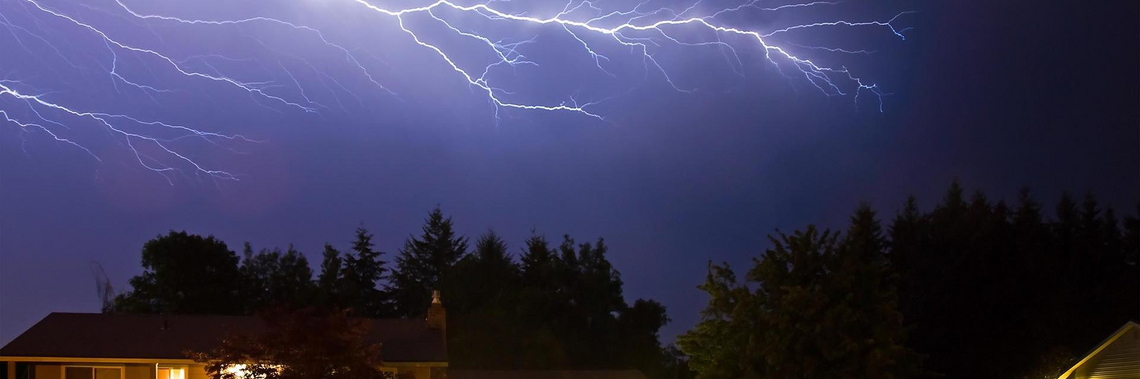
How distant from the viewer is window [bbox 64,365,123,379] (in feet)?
79.0

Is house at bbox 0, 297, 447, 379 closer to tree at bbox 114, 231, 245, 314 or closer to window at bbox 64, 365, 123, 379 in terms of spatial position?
window at bbox 64, 365, 123, 379

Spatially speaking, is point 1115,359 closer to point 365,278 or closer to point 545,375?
point 545,375

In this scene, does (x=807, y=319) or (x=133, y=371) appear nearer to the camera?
(x=807, y=319)

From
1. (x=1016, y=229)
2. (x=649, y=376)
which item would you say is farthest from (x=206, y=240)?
(x=1016, y=229)

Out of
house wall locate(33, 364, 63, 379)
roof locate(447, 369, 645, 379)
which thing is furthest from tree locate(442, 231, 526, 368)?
house wall locate(33, 364, 63, 379)

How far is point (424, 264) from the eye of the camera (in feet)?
185

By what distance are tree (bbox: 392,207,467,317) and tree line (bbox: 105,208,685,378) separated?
2.81ft

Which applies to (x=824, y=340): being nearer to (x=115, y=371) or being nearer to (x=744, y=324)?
(x=744, y=324)

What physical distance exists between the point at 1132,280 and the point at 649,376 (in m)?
19.1

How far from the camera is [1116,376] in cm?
2255

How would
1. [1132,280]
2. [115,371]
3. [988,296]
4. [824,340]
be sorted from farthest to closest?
[1132,280] < [988,296] < [115,371] < [824,340]

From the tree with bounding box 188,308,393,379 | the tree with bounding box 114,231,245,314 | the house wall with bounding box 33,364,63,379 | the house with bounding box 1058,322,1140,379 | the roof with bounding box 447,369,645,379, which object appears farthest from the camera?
the tree with bounding box 114,231,245,314

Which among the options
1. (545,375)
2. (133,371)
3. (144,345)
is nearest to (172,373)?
(133,371)

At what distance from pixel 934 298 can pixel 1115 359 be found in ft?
36.9
